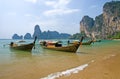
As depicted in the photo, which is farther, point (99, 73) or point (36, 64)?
point (36, 64)

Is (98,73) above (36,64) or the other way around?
above

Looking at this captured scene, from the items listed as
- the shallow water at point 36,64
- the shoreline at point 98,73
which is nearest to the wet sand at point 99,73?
the shoreline at point 98,73

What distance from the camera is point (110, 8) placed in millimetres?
197500

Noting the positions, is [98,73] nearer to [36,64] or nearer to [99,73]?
[99,73]

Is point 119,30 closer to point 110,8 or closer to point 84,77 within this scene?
point 110,8

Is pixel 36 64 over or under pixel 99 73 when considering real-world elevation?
under

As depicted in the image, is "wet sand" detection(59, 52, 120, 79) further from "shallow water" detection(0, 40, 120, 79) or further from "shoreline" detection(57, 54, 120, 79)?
"shallow water" detection(0, 40, 120, 79)

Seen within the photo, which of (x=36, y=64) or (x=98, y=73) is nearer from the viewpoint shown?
(x=98, y=73)

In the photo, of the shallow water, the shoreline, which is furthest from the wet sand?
the shallow water

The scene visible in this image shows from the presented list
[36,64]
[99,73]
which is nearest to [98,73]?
[99,73]

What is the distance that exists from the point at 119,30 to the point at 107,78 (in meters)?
175

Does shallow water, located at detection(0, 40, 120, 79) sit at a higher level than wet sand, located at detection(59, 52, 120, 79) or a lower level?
lower

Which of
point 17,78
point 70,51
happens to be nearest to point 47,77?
point 17,78

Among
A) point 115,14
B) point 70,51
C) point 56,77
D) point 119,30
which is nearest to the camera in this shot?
point 56,77
